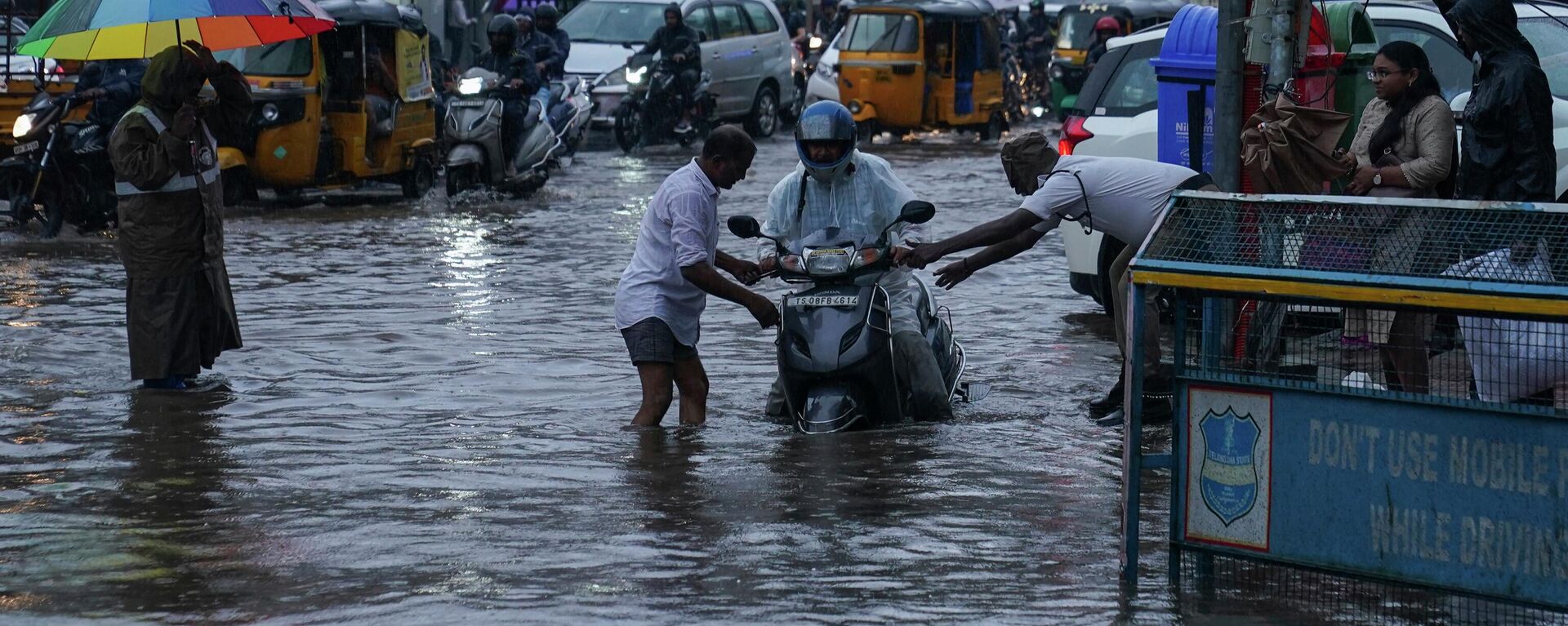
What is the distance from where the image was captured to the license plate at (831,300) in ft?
24.3

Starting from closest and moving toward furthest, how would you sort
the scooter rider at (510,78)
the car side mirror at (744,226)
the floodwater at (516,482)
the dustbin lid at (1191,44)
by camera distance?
the floodwater at (516,482) → the car side mirror at (744,226) → the dustbin lid at (1191,44) → the scooter rider at (510,78)

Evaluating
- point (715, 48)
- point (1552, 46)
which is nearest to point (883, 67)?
point (715, 48)

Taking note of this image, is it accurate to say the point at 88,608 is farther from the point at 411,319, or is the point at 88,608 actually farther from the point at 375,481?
the point at 411,319

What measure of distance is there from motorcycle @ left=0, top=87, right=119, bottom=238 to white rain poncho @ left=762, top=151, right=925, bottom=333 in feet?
24.9

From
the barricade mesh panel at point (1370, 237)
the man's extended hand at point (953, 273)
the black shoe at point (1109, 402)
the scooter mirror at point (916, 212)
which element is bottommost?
the black shoe at point (1109, 402)

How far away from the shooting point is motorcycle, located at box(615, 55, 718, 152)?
74.4 feet

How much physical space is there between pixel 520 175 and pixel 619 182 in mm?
1646

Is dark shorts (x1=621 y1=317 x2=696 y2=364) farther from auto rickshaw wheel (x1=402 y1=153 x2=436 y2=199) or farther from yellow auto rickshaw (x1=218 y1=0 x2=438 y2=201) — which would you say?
auto rickshaw wheel (x1=402 y1=153 x2=436 y2=199)

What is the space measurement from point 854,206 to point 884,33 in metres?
16.9

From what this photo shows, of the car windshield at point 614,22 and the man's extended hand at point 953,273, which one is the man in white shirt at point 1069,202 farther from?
the car windshield at point 614,22

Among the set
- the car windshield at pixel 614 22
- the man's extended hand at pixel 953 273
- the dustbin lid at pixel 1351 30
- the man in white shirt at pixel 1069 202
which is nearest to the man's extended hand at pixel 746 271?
the man in white shirt at pixel 1069 202

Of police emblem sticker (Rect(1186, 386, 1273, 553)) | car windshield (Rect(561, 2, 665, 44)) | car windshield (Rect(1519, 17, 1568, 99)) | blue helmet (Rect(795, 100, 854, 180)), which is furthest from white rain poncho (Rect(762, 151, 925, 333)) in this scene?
car windshield (Rect(561, 2, 665, 44))

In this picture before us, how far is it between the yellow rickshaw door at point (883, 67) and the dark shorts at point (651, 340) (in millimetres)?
16844

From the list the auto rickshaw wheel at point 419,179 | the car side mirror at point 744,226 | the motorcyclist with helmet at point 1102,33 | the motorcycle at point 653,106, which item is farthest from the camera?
the motorcyclist with helmet at point 1102,33
